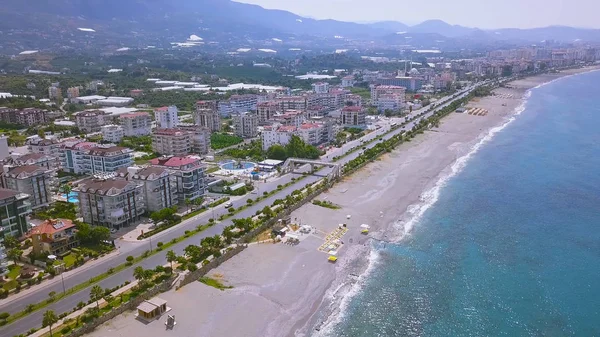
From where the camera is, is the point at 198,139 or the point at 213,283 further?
the point at 198,139

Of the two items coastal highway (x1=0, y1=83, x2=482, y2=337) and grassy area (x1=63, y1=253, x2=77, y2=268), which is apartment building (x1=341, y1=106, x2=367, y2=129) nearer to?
coastal highway (x1=0, y1=83, x2=482, y2=337)

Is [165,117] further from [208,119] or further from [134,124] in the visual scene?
[208,119]

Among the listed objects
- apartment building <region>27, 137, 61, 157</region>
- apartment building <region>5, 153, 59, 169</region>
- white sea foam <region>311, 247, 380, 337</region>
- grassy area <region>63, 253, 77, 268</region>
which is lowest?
white sea foam <region>311, 247, 380, 337</region>

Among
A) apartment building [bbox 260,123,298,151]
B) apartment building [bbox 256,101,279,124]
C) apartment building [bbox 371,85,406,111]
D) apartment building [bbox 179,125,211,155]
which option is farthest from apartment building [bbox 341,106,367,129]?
apartment building [bbox 179,125,211,155]

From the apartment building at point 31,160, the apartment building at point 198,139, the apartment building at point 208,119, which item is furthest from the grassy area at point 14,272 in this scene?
the apartment building at point 208,119

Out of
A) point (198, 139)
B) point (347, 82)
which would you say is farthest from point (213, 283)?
point (347, 82)

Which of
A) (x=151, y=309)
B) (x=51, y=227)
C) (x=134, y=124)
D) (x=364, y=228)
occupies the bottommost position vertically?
(x=364, y=228)
